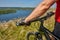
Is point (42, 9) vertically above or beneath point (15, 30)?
above

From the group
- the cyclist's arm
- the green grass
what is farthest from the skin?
the green grass

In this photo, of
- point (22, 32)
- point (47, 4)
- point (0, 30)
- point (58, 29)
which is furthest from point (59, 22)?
point (0, 30)

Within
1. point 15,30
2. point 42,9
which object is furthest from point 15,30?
point 42,9

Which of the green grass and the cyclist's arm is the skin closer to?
the cyclist's arm

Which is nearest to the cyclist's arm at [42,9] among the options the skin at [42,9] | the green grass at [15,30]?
the skin at [42,9]

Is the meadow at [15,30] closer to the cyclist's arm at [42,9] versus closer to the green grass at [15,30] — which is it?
the green grass at [15,30]

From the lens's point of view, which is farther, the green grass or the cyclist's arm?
the green grass

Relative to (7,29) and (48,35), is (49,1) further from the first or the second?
(7,29)

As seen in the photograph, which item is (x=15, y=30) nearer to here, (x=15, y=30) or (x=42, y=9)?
(x=15, y=30)

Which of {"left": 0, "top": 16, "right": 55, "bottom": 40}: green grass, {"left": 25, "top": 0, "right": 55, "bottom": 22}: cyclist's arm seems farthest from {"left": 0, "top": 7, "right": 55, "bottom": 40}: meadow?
{"left": 25, "top": 0, "right": 55, "bottom": 22}: cyclist's arm

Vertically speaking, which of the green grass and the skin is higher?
the skin

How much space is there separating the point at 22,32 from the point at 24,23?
3.43 metres

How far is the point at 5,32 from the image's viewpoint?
21.3 feet

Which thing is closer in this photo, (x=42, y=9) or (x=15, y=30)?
(x=42, y=9)
